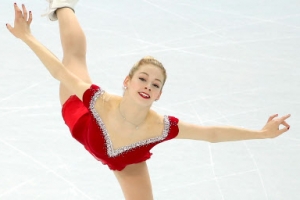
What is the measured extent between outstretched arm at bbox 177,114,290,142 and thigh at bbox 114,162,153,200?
0.96ft

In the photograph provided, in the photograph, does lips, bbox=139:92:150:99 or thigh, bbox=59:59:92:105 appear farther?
thigh, bbox=59:59:92:105

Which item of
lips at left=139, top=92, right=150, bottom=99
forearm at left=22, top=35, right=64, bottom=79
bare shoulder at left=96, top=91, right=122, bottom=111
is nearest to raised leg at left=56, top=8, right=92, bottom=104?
bare shoulder at left=96, top=91, right=122, bottom=111

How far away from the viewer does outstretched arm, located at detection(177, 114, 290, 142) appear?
351cm

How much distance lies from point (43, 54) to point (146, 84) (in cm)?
47

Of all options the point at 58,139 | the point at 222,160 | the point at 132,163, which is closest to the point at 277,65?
the point at 222,160

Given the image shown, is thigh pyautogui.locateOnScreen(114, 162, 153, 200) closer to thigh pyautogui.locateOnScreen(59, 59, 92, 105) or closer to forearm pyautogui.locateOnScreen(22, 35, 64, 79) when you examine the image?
thigh pyautogui.locateOnScreen(59, 59, 92, 105)

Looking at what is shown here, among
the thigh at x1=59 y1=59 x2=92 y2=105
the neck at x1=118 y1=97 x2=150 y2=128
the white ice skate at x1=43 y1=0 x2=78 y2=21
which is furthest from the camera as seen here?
the white ice skate at x1=43 y1=0 x2=78 y2=21

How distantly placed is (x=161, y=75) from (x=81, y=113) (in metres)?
0.52

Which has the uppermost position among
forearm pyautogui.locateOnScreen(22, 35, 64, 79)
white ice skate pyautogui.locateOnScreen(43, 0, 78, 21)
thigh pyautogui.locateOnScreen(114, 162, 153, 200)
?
white ice skate pyautogui.locateOnScreen(43, 0, 78, 21)

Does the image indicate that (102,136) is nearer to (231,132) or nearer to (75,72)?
(75,72)

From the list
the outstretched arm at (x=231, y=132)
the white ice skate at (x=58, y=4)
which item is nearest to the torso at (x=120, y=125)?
the outstretched arm at (x=231, y=132)

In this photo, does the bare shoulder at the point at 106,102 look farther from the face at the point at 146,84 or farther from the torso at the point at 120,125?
the face at the point at 146,84

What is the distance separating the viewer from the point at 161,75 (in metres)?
3.44

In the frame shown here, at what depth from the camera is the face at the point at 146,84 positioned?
11.1 feet
